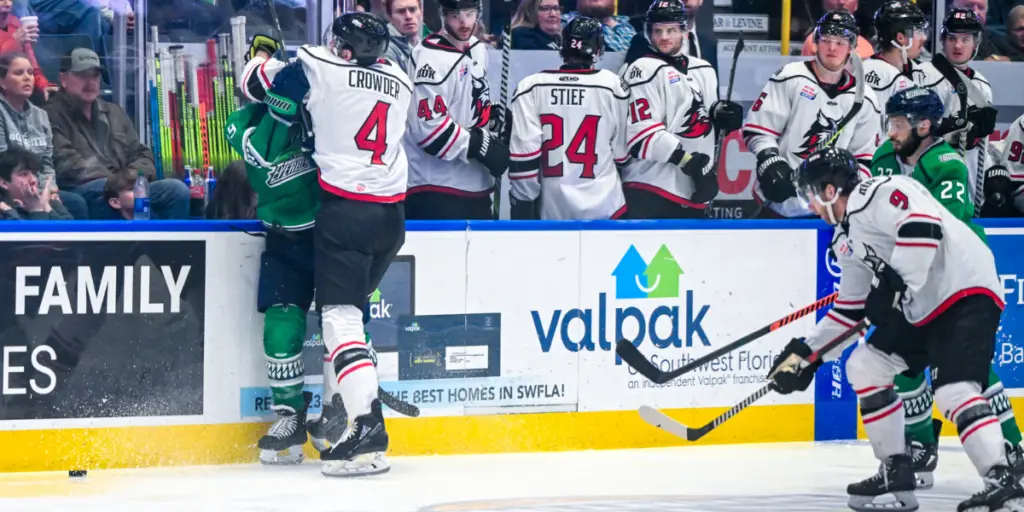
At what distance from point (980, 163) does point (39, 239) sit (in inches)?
144

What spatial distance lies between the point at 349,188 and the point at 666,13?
152 centimetres

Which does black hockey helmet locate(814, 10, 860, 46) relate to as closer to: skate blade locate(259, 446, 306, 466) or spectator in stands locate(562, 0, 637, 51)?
spectator in stands locate(562, 0, 637, 51)

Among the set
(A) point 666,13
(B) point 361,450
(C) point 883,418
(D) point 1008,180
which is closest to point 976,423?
(C) point 883,418

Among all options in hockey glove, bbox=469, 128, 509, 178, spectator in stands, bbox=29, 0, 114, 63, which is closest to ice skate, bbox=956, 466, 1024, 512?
hockey glove, bbox=469, 128, 509, 178

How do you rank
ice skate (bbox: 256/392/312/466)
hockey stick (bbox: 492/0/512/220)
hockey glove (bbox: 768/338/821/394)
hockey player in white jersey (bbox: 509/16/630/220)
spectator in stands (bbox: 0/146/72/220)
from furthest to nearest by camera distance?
hockey stick (bbox: 492/0/512/220) < hockey player in white jersey (bbox: 509/16/630/220) < spectator in stands (bbox: 0/146/72/220) < ice skate (bbox: 256/392/312/466) < hockey glove (bbox: 768/338/821/394)

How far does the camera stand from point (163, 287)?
4.47 metres

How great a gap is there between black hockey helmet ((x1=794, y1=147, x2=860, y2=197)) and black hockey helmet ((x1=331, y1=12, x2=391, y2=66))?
4.33ft

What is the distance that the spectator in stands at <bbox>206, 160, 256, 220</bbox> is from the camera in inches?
195

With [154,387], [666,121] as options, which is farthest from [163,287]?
[666,121]

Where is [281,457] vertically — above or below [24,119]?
below

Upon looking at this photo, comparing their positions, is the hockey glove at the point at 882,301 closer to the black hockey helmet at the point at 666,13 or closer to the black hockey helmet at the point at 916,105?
the black hockey helmet at the point at 916,105

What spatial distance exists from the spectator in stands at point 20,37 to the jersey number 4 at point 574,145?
174 cm

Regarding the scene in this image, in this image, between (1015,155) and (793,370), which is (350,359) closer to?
(793,370)

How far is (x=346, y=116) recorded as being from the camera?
14.3 ft
